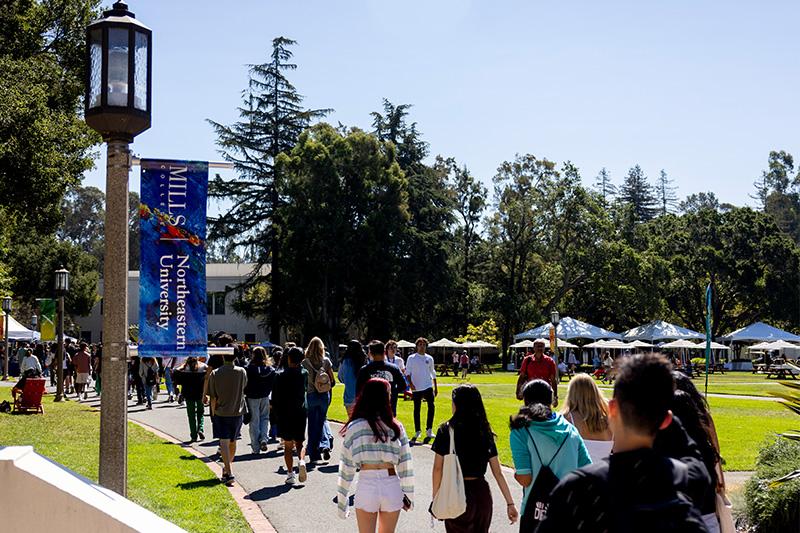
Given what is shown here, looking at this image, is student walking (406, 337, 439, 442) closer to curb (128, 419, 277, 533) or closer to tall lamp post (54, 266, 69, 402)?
curb (128, 419, 277, 533)

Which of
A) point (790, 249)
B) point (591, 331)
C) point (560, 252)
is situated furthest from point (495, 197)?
point (790, 249)

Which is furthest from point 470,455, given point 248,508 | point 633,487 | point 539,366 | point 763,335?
point 763,335

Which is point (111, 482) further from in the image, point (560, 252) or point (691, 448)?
point (560, 252)

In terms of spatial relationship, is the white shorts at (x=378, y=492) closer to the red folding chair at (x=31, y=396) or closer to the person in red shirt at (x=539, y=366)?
the person in red shirt at (x=539, y=366)

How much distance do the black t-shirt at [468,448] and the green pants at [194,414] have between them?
37.5 ft

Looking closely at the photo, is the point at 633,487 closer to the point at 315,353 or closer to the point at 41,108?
the point at 315,353

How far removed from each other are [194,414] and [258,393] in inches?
103

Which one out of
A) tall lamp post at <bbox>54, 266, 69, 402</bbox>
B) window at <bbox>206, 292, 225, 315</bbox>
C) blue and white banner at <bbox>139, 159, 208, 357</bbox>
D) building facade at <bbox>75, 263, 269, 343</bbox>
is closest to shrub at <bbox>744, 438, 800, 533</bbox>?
blue and white banner at <bbox>139, 159, 208, 357</bbox>

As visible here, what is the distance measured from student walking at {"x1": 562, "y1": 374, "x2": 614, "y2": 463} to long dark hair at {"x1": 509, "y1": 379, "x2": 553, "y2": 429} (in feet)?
0.56

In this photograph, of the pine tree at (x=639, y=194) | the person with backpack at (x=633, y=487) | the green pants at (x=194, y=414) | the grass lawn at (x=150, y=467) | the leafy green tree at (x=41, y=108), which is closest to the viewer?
the person with backpack at (x=633, y=487)

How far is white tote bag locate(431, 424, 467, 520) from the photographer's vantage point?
A: 6551 mm

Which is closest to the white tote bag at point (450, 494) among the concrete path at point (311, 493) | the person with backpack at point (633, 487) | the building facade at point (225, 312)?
the concrete path at point (311, 493)

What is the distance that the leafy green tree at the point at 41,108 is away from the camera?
Result: 21391 millimetres

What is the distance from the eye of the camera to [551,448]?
19.2 ft
